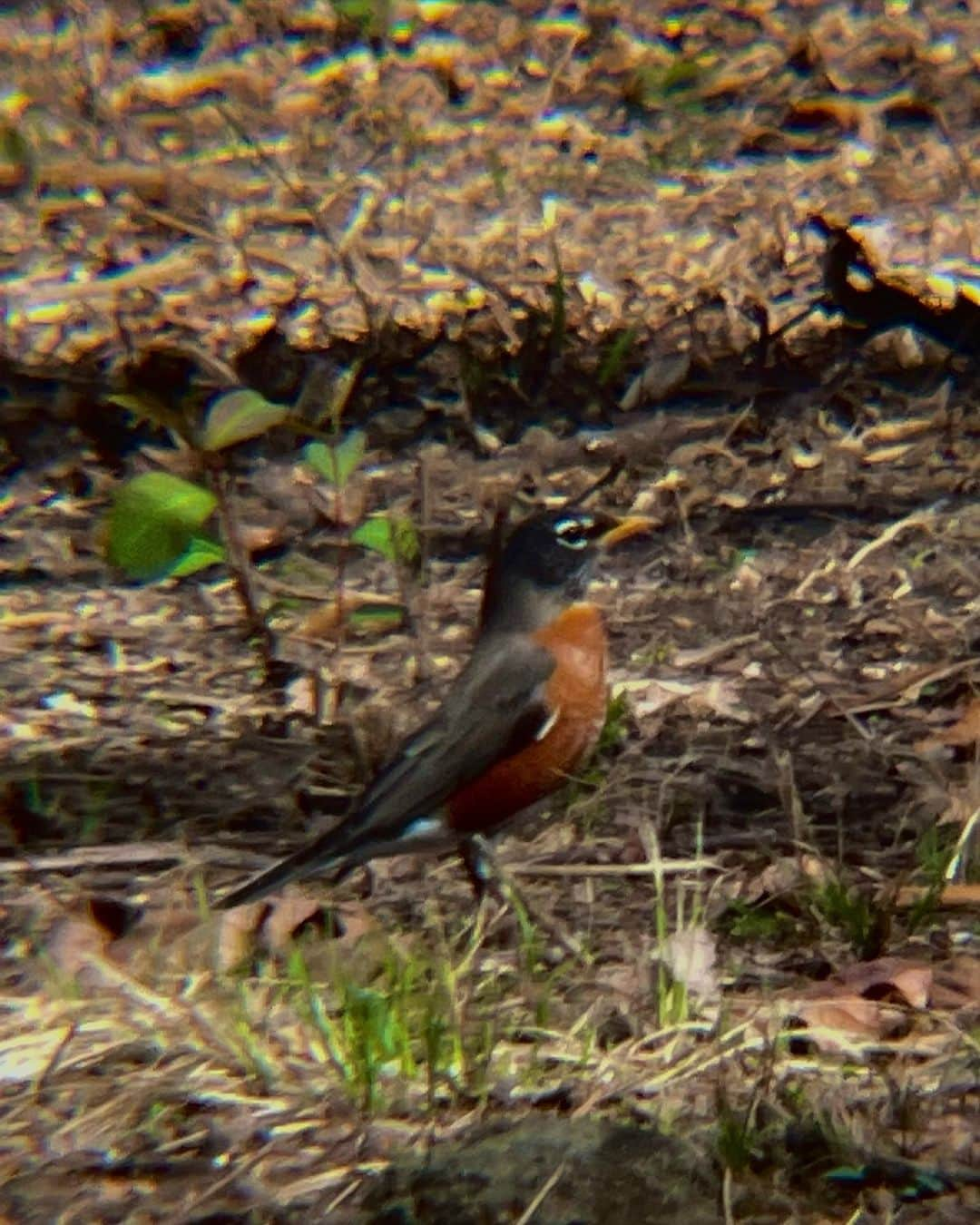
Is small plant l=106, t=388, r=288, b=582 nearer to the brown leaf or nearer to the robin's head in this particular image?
the robin's head

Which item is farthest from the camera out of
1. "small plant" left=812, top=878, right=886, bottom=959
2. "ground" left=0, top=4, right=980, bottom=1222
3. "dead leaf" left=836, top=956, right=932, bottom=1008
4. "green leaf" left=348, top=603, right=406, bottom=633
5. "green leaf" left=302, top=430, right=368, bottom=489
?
"green leaf" left=348, top=603, right=406, bottom=633

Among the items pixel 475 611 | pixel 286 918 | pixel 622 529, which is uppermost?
pixel 622 529

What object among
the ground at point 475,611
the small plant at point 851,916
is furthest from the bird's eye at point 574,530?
the small plant at point 851,916

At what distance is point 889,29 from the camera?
21.6 feet

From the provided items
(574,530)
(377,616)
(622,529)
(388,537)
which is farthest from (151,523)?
(622,529)

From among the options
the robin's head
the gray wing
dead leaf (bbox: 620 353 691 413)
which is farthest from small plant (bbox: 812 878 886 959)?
dead leaf (bbox: 620 353 691 413)

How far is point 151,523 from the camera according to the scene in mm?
3609

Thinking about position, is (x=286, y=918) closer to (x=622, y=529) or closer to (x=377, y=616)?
(x=377, y=616)

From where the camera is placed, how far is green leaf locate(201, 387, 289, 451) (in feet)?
11.5

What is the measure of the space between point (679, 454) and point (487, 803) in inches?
63.4

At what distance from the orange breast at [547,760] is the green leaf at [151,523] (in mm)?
666

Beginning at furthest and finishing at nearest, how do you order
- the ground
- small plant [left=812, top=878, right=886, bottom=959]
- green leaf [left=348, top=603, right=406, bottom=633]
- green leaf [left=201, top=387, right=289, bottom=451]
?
green leaf [left=348, top=603, right=406, bottom=633]
green leaf [left=201, top=387, right=289, bottom=451]
small plant [left=812, top=878, right=886, bottom=959]
the ground

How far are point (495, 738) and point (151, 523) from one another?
723mm

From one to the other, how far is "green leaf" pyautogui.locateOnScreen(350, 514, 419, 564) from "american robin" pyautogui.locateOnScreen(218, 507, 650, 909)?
17cm
